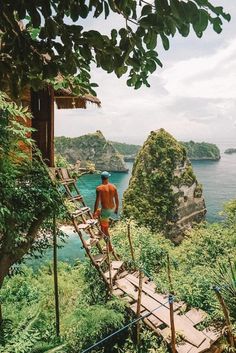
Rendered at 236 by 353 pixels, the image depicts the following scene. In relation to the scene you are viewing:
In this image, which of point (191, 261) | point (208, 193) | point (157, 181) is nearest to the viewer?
point (191, 261)

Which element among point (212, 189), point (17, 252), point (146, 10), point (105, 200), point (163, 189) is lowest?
point (212, 189)

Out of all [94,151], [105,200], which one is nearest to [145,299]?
[105,200]

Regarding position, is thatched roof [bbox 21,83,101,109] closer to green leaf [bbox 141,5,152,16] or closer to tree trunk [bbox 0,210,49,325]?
tree trunk [bbox 0,210,49,325]

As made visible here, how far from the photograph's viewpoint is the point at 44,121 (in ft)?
27.3

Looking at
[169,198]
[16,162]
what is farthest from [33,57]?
[169,198]

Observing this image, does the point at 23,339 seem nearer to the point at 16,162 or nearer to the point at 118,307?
the point at 118,307

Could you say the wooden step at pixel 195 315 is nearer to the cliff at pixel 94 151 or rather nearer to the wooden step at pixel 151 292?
the wooden step at pixel 151 292

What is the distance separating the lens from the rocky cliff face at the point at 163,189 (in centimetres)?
3619

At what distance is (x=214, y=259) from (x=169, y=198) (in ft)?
79.5

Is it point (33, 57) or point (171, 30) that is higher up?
point (171, 30)

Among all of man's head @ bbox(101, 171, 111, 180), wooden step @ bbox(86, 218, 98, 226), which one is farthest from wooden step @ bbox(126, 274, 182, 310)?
man's head @ bbox(101, 171, 111, 180)

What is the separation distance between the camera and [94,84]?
9.31ft

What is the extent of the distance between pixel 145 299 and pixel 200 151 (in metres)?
139

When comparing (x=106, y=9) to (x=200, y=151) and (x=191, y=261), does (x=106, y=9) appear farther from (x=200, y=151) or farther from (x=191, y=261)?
(x=200, y=151)
